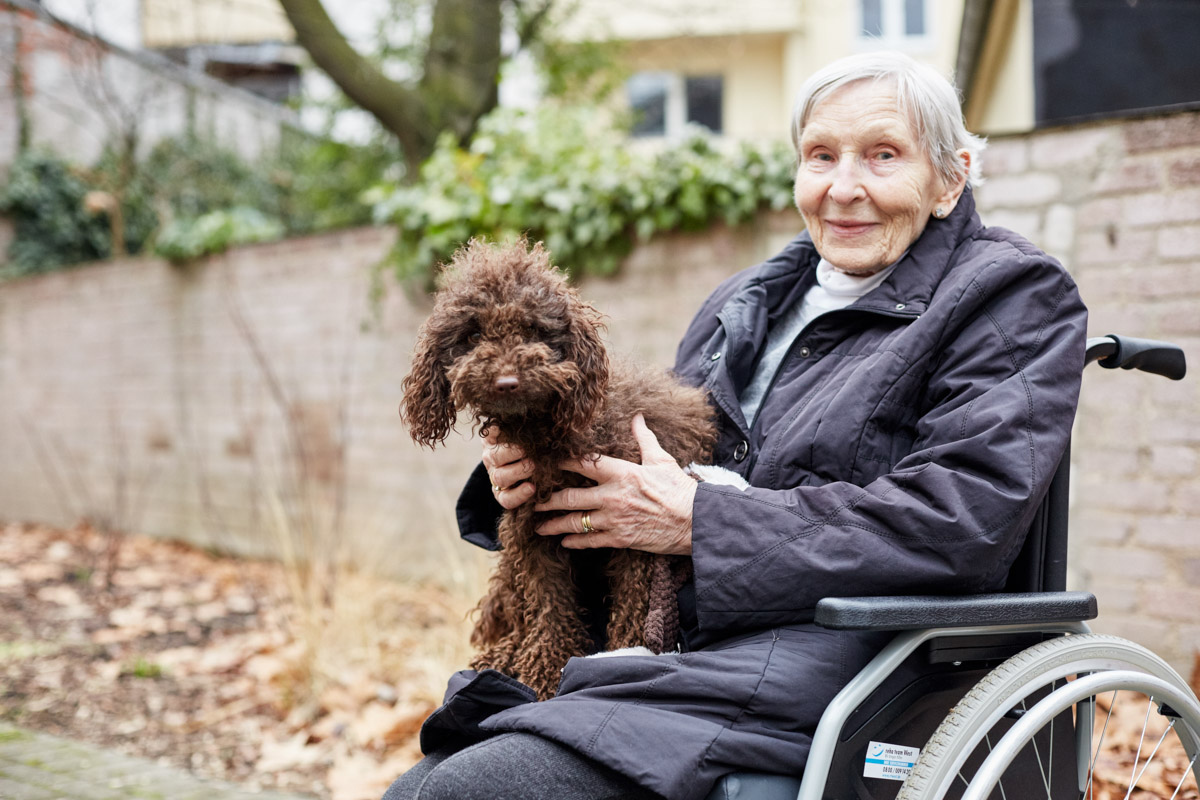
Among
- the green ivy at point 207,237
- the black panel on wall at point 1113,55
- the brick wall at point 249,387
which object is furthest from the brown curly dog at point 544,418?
the green ivy at point 207,237

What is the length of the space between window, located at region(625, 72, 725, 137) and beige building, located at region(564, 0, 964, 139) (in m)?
0.02

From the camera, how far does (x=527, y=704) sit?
1.75 meters

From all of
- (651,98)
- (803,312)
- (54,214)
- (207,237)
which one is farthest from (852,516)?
(651,98)

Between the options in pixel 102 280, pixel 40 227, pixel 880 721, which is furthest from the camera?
pixel 40 227

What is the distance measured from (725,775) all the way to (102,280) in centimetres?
917

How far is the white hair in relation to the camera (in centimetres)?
201

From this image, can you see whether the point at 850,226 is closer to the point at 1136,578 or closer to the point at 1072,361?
the point at 1072,361

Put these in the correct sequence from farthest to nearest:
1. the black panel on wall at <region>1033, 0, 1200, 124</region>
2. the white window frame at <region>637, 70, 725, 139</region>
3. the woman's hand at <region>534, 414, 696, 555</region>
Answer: the white window frame at <region>637, 70, 725, 139</region> < the black panel on wall at <region>1033, 0, 1200, 124</region> < the woman's hand at <region>534, 414, 696, 555</region>

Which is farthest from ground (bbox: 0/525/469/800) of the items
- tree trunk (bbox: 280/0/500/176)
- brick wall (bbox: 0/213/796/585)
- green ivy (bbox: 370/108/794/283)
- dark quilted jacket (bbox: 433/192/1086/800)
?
tree trunk (bbox: 280/0/500/176)

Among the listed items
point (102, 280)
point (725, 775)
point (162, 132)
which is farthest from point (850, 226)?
point (162, 132)

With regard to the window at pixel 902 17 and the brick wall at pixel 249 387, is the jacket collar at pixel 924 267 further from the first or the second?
the window at pixel 902 17

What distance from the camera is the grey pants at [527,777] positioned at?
1570 millimetres

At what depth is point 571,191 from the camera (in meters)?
5.31

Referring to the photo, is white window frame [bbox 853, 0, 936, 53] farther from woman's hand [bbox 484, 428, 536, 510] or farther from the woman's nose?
woman's hand [bbox 484, 428, 536, 510]
